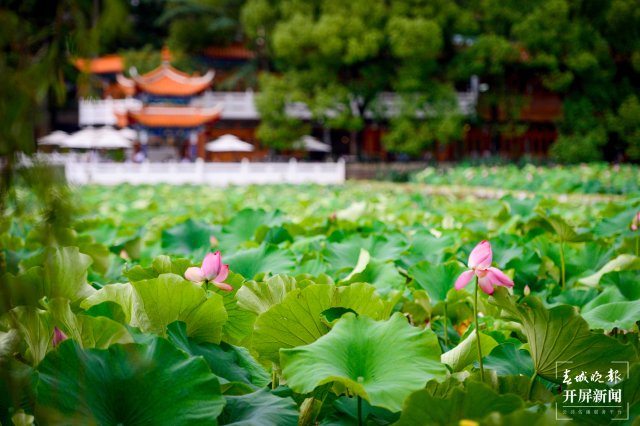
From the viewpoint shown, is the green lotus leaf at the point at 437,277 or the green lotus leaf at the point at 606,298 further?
the green lotus leaf at the point at 437,277

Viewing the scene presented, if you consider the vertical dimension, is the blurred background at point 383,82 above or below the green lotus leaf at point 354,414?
above

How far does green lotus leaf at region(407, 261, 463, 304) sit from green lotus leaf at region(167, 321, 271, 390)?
59 centimetres

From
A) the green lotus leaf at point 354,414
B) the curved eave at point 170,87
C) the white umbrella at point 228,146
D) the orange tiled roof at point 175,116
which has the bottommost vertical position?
the white umbrella at point 228,146

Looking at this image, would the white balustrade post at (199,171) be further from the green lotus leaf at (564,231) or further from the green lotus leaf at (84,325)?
the green lotus leaf at (84,325)

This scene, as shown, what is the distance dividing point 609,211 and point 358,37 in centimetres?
1672

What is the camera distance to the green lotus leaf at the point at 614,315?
45.1 inches

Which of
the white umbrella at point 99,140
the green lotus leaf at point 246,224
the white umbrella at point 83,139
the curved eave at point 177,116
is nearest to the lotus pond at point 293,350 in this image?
the green lotus leaf at point 246,224

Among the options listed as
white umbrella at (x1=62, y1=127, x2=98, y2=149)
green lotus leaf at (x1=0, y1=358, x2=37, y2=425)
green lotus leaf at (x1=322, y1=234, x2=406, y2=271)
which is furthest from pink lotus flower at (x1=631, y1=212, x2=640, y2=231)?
white umbrella at (x1=62, y1=127, x2=98, y2=149)

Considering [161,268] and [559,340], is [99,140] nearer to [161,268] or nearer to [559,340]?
[161,268]

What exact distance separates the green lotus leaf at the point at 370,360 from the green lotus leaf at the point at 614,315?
0.43 meters

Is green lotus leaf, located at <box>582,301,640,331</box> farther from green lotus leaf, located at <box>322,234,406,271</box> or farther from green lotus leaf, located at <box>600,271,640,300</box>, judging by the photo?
green lotus leaf, located at <box>322,234,406,271</box>

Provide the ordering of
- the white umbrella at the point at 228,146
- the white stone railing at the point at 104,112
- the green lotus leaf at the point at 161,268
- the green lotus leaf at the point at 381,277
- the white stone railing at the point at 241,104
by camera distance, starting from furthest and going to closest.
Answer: the white stone railing at the point at 241,104 < the white stone railing at the point at 104,112 < the white umbrella at the point at 228,146 < the green lotus leaf at the point at 381,277 < the green lotus leaf at the point at 161,268

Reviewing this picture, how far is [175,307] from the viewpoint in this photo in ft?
3.26

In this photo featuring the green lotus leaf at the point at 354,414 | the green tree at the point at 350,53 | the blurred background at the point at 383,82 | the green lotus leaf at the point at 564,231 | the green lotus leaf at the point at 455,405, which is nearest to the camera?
the green lotus leaf at the point at 455,405
